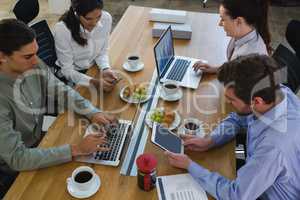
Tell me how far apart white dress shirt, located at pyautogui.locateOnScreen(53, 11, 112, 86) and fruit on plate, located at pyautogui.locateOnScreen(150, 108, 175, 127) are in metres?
0.49

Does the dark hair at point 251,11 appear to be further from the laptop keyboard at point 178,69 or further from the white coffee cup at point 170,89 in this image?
the white coffee cup at point 170,89

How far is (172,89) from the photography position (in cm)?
189

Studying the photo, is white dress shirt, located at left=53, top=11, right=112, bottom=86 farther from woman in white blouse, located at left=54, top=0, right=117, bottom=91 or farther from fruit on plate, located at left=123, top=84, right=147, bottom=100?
fruit on plate, located at left=123, top=84, right=147, bottom=100

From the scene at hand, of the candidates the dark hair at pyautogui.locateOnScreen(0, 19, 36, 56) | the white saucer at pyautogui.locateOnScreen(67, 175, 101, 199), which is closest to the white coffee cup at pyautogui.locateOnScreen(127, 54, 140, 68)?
the dark hair at pyautogui.locateOnScreen(0, 19, 36, 56)

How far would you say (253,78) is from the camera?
1.35m

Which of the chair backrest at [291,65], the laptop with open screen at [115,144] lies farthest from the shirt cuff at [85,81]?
the chair backrest at [291,65]

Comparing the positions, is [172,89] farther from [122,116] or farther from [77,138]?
[77,138]

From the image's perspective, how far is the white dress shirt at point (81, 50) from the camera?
6.95 ft

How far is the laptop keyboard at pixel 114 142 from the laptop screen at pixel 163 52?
47 centimetres

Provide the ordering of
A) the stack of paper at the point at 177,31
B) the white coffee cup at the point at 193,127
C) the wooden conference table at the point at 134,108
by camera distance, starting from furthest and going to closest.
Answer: the stack of paper at the point at 177,31 < the white coffee cup at the point at 193,127 < the wooden conference table at the point at 134,108

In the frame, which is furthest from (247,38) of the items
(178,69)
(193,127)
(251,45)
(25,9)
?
(25,9)

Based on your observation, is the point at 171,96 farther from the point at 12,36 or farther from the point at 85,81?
the point at 12,36

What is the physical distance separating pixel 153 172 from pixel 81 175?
296mm

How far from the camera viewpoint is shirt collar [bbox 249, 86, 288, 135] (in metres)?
1.32
